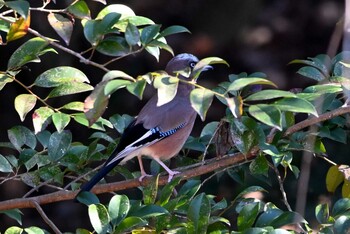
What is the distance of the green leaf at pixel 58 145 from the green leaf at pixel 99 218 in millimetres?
598

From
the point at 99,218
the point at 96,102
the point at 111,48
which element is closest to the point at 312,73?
the point at 111,48

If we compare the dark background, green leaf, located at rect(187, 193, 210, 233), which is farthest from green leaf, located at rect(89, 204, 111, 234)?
the dark background

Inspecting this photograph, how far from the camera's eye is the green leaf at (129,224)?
90.3 inches

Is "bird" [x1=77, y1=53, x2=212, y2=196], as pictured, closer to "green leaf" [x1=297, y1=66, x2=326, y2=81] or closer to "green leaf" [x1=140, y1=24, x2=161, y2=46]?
"green leaf" [x1=297, y1=66, x2=326, y2=81]

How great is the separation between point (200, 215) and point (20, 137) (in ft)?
2.97

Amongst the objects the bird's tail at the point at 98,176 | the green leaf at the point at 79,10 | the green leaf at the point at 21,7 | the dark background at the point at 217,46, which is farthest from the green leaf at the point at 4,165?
the dark background at the point at 217,46

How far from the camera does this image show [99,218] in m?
2.35

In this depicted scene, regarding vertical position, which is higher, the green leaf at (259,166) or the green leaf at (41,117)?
the green leaf at (41,117)

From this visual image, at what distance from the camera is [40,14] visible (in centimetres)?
538

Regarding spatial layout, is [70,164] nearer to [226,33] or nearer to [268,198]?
[268,198]

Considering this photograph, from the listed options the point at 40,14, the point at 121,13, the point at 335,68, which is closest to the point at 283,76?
the point at 40,14

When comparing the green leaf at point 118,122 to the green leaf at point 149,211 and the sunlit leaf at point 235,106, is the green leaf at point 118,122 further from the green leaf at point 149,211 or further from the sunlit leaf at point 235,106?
the sunlit leaf at point 235,106

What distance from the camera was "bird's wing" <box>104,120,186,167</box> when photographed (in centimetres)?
319

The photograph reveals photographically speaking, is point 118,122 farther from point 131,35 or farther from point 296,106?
point 296,106
